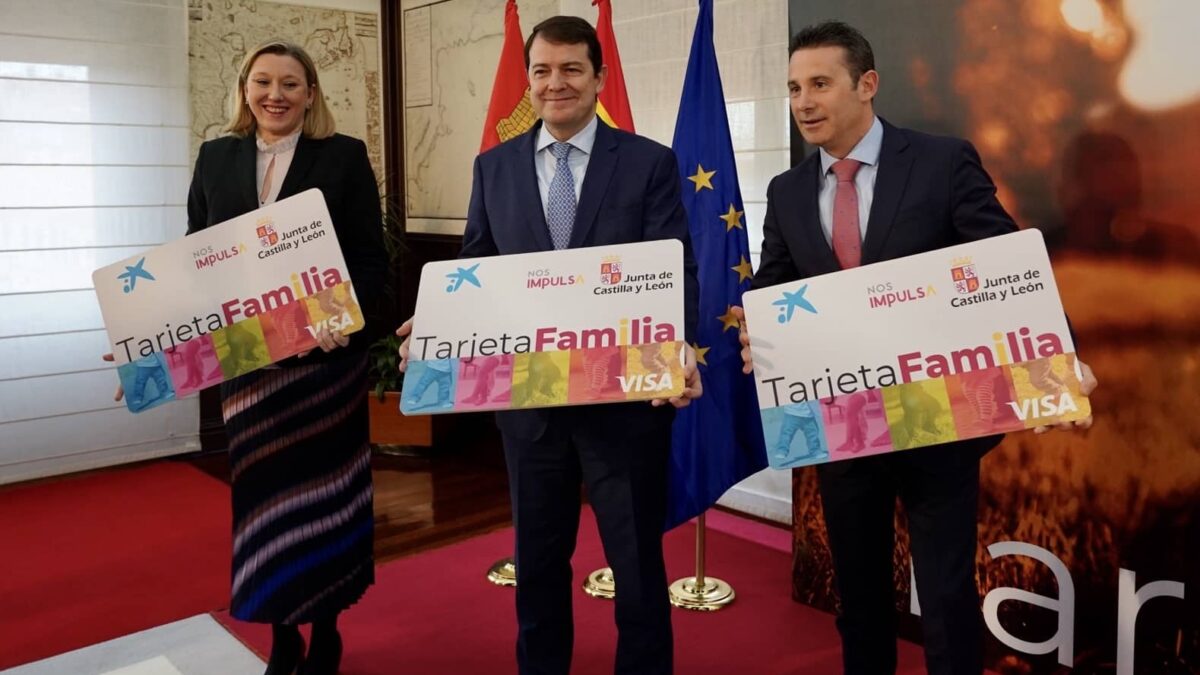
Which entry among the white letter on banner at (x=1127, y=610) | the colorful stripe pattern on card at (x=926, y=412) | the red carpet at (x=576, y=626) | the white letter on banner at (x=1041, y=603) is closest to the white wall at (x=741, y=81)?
the red carpet at (x=576, y=626)

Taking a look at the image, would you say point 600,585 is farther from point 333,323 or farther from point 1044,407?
point 1044,407

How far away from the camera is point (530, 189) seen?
204cm

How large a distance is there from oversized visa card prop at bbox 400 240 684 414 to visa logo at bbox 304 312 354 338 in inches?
10.1

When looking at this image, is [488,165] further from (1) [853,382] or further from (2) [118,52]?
(2) [118,52]

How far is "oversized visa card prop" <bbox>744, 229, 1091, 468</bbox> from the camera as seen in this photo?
1709mm

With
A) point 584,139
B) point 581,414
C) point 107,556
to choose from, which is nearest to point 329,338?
point 581,414

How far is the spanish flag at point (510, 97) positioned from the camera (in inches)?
140

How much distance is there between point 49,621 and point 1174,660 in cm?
308

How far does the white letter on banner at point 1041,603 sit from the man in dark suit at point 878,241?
1.76ft

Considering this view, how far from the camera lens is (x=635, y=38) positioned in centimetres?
415

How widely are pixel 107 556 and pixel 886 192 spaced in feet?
10.1

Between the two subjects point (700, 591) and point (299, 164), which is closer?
point (299, 164)

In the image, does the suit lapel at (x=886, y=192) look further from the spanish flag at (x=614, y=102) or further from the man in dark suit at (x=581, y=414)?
the spanish flag at (x=614, y=102)

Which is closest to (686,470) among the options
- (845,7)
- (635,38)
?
(845,7)
